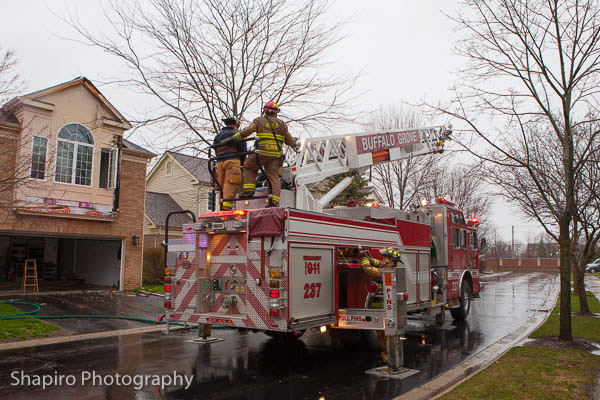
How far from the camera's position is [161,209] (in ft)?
89.7

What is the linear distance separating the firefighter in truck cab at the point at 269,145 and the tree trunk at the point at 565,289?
6.01 metres

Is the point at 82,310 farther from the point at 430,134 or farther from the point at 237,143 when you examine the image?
the point at 430,134

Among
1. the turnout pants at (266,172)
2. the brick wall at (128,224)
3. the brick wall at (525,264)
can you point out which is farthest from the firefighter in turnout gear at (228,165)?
the brick wall at (525,264)

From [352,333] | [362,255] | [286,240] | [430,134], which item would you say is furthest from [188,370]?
[430,134]

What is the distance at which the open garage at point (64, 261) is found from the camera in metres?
18.3

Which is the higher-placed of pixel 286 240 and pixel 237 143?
pixel 237 143

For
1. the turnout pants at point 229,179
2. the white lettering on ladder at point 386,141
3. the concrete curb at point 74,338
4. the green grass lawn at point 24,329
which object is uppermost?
the white lettering on ladder at point 386,141

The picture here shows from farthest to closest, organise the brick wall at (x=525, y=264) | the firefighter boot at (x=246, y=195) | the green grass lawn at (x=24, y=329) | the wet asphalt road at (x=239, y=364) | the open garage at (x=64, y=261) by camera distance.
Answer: the brick wall at (x=525, y=264) < the open garage at (x=64, y=261) < the green grass lawn at (x=24, y=329) < the firefighter boot at (x=246, y=195) < the wet asphalt road at (x=239, y=364)

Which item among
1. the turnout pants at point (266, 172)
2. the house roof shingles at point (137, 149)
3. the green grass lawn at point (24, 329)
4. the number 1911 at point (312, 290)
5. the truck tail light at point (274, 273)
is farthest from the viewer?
the house roof shingles at point (137, 149)

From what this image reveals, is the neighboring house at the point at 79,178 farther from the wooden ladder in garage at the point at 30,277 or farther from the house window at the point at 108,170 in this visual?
the wooden ladder in garage at the point at 30,277

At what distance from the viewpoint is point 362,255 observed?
7.54 metres

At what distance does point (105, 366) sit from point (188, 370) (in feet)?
4.27

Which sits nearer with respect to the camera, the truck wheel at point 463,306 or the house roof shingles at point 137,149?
the truck wheel at point 463,306

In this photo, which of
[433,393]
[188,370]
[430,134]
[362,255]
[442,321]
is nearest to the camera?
[433,393]
